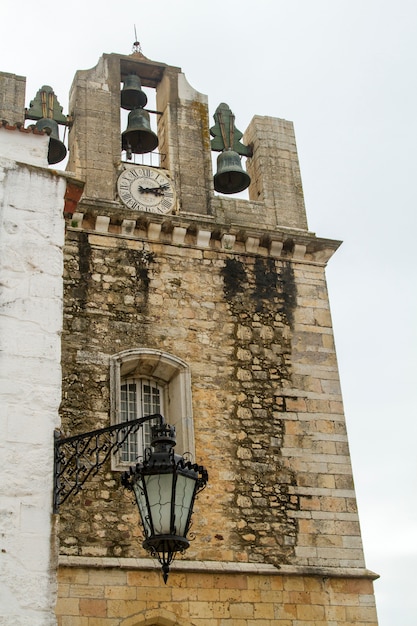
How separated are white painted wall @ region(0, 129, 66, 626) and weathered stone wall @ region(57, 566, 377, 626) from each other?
483cm

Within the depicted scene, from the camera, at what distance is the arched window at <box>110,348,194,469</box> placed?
1230 cm

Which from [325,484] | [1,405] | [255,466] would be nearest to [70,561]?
[255,466]

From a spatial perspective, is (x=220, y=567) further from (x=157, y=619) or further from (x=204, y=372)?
(x=204, y=372)

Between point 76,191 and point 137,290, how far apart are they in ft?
17.4

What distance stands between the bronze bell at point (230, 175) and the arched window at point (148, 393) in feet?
11.2

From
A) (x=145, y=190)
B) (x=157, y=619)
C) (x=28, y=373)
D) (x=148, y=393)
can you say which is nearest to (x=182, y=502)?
(x=28, y=373)

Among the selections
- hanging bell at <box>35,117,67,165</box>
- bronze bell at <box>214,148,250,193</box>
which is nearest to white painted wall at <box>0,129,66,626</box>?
hanging bell at <box>35,117,67,165</box>

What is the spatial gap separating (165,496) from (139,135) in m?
9.13

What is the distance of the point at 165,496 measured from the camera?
634 centimetres

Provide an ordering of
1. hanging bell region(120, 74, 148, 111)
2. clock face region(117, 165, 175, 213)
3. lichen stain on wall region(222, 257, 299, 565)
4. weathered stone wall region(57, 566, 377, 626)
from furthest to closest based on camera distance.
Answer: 1. hanging bell region(120, 74, 148, 111)
2. clock face region(117, 165, 175, 213)
3. lichen stain on wall region(222, 257, 299, 565)
4. weathered stone wall region(57, 566, 377, 626)

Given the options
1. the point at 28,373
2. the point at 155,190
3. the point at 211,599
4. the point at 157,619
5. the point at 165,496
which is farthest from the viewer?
the point at 155,190

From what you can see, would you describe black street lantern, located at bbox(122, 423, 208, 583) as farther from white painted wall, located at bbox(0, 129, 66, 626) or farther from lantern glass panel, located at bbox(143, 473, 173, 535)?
white painted wall, located at bbox(0, 129, 66, 626)

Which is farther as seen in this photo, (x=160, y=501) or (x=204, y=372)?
(x=204, y=372)

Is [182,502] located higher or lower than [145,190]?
lower
